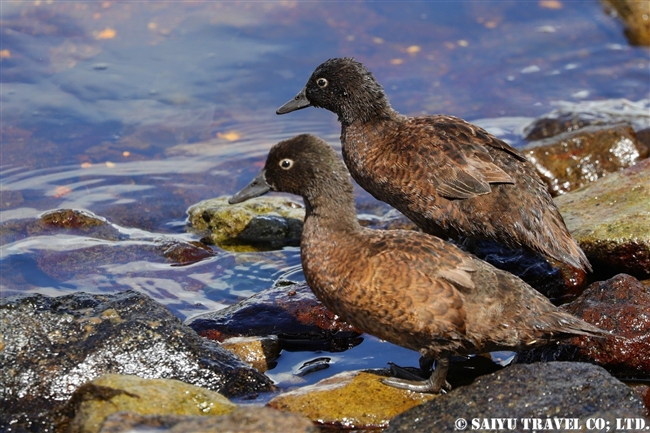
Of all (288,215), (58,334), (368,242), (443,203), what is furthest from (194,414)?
(288,215)

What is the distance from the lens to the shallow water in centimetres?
791

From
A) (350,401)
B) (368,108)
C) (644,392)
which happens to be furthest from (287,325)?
(644,392)

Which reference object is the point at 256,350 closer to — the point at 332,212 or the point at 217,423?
the point at 332,212

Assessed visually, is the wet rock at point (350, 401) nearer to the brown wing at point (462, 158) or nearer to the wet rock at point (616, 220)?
the brown wing at point (462, 158)

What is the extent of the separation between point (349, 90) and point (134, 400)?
3.88 meters

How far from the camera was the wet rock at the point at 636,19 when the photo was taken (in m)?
13.5

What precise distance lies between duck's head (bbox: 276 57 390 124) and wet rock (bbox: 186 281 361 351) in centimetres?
194

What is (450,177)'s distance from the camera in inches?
272

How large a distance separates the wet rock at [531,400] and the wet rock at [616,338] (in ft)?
2.07

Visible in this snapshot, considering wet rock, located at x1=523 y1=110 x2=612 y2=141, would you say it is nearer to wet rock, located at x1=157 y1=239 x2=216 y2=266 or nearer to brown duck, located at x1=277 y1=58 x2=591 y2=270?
brown duck, located at x1=277 y1=58 x2=591 y2=270

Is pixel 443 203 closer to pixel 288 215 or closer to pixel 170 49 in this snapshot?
pixel 288 215

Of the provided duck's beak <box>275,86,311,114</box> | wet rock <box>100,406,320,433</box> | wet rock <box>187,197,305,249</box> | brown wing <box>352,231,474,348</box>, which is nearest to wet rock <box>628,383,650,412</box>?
brown wing <box>352,231,474,348</box>

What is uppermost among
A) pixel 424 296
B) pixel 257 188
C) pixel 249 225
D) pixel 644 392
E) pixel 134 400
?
pixel 257 188

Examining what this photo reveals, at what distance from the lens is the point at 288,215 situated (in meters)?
8.51
